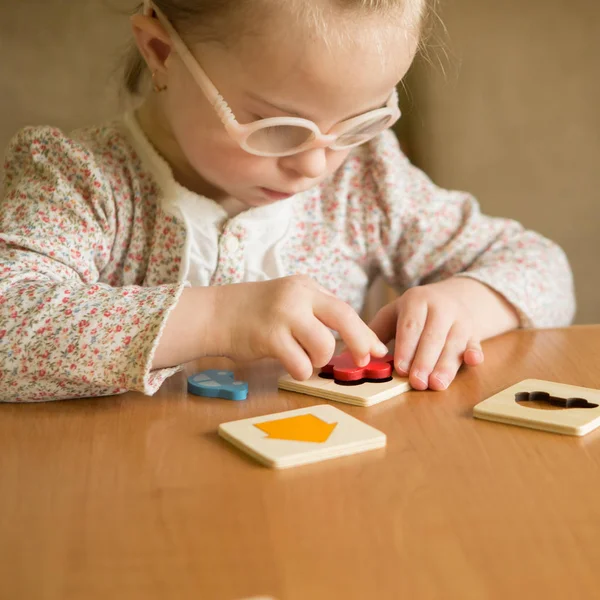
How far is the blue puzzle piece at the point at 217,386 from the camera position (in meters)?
0.69

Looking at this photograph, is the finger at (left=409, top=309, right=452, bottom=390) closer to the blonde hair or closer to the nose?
the nose

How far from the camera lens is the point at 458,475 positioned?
524 millimetres

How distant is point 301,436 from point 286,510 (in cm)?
10

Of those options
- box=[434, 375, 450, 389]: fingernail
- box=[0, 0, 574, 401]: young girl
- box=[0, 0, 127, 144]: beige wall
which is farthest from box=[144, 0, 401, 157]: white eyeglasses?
box=[0, 0, 127, 144]: beige wall

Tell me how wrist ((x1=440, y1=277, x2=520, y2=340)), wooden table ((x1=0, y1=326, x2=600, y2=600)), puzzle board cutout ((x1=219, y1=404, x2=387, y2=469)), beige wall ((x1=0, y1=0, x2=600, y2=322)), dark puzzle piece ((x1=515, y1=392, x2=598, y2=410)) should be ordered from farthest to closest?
beige wall ((x1=0, y1=0, x2=600, y2=322)) → wrist ((x1=440, y1=277, x2=520, y2=340)) → dark puzzle piece ((x1=515, y1=392, x2=598, y2=410)) → puzzle board cutout ((x1=219, y1=404, x2=387, y2=469)) → wooden table ((x1=0, y1=326, x2=600, y2=600))

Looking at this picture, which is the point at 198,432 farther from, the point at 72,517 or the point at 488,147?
the point at 488,147

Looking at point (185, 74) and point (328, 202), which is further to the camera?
point (328, 202)

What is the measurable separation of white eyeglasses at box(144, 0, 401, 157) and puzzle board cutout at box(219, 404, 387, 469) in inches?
11.3

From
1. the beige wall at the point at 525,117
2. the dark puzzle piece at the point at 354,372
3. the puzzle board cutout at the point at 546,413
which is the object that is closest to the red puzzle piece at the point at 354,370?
the dark puzzle piece at the point at 354,372

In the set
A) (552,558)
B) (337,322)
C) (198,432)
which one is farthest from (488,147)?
(552,558)

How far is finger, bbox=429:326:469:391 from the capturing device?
71 centimetres

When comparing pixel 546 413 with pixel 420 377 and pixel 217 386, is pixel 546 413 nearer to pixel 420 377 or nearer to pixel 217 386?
pixel 420 377

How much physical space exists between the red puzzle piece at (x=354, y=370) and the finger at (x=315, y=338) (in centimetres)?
2

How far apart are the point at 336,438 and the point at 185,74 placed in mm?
452
